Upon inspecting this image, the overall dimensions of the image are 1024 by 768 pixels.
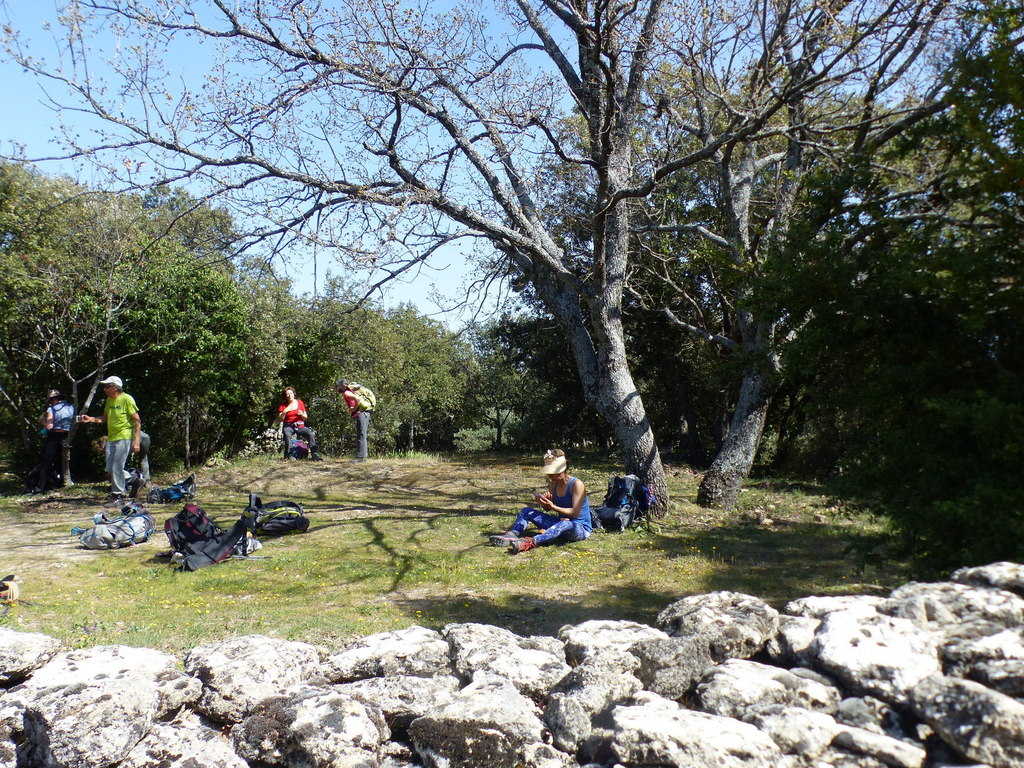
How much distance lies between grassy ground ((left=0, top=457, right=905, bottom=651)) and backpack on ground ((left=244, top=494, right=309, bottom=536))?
0.27 m

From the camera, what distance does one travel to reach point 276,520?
31.0 feet

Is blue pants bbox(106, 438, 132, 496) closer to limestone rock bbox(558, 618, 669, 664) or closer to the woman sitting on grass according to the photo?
the woman sitting on grass

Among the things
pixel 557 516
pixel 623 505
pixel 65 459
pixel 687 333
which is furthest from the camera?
pixel 687 333

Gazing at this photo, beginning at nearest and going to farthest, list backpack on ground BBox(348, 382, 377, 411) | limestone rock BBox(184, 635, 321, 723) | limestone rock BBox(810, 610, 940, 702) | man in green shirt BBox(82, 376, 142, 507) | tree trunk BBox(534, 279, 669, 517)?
limestone rock BBox(810, 610, 940, 702) < limestone rock BBox(184, 635, 321, 723) < tree trunk BBox(534, 279, 669, 517) < man in green shirt BBox(82, 376, 142, 507) < backpack on ground BBox(348, 382, 377, 411)

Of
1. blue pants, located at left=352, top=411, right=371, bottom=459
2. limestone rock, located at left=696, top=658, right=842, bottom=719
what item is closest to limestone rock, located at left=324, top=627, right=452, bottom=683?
limestone rock, located at left=696, top=658, right=842, bottom=719

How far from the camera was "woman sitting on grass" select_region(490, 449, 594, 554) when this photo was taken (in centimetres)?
875

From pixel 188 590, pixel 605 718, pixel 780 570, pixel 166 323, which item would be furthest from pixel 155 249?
pixel 605 718

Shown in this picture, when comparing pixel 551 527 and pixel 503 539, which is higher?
pixel 551 527

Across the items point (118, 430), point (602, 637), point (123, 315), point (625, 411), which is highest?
point (123, 315)

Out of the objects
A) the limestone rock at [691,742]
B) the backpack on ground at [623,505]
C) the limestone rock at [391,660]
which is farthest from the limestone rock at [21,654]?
the backpack on ground at [623,505]

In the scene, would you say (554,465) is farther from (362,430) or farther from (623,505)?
(362,430)

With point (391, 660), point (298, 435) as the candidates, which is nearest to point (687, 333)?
point (298, 435)

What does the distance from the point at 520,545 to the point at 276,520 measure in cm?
320

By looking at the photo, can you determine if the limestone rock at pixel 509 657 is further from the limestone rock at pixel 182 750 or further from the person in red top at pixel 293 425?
the person in red top at pixel 293 425
